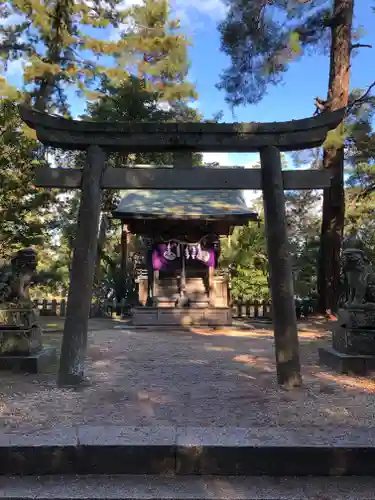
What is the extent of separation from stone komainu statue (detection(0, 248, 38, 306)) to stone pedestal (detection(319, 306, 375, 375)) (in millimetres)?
4506

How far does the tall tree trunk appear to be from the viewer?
12562 millimetres

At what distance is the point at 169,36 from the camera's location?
58.5 feet

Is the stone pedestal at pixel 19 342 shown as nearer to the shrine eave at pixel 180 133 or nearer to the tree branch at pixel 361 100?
the shrine eave at pixel 180 133

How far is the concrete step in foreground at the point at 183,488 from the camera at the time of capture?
2721 mm

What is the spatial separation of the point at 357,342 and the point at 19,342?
464 centimetres

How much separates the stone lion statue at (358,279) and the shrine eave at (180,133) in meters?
1.72

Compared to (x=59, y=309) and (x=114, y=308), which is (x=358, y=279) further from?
(x=59, y=309)

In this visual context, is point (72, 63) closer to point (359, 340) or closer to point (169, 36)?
point (169, 36)

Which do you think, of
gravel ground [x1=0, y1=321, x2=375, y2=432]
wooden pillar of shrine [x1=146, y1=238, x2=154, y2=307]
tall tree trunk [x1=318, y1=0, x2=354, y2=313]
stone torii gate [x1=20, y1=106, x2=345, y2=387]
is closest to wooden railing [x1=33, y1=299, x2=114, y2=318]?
wooden pillar of shrine [x1=146, y1=238, x2=154, y2=307]

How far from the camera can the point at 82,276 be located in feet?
17.5

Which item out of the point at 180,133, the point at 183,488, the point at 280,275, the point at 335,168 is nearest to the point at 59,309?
the point at 335,168

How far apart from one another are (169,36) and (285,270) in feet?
51.5

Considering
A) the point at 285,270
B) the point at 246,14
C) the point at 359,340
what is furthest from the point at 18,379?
the point at 246,14

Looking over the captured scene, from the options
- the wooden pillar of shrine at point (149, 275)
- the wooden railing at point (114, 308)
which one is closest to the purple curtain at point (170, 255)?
the wooden pillar of shrine at point (149, 275)
